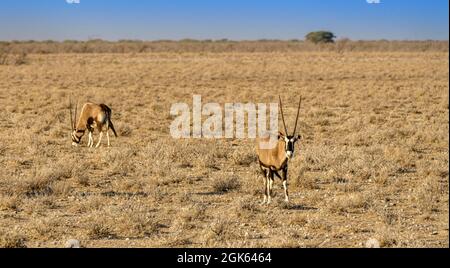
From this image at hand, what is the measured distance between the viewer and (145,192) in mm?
11125

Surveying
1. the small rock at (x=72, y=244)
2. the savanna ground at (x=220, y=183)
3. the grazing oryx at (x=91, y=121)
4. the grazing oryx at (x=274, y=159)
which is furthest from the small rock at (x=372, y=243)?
the grazing oryx at (x=91, y=121)

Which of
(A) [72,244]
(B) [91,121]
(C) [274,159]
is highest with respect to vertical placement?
(C) [274,159]

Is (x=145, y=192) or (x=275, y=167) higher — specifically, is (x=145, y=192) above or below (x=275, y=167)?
below

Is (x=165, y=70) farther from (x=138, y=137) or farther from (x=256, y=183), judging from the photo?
(x=256, y=183)

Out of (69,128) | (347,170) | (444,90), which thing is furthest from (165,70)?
(347,170)

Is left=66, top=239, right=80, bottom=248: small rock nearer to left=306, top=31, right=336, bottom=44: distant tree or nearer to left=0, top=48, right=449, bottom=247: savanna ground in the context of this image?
left=0, top=48, right=449, bottom=247: savanna ground

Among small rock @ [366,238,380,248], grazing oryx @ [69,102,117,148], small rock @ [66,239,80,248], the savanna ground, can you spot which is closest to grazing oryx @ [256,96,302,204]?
the savanna ground

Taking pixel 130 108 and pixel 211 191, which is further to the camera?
pixel 130 108

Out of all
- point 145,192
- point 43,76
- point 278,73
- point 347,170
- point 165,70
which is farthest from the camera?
point 165,70

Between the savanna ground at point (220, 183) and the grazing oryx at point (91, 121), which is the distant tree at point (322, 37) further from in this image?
the grazing oryx at point (91, 121)

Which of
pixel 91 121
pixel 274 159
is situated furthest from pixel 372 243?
pixel 91 121

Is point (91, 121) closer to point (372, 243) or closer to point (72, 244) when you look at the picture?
point (72, 244)
